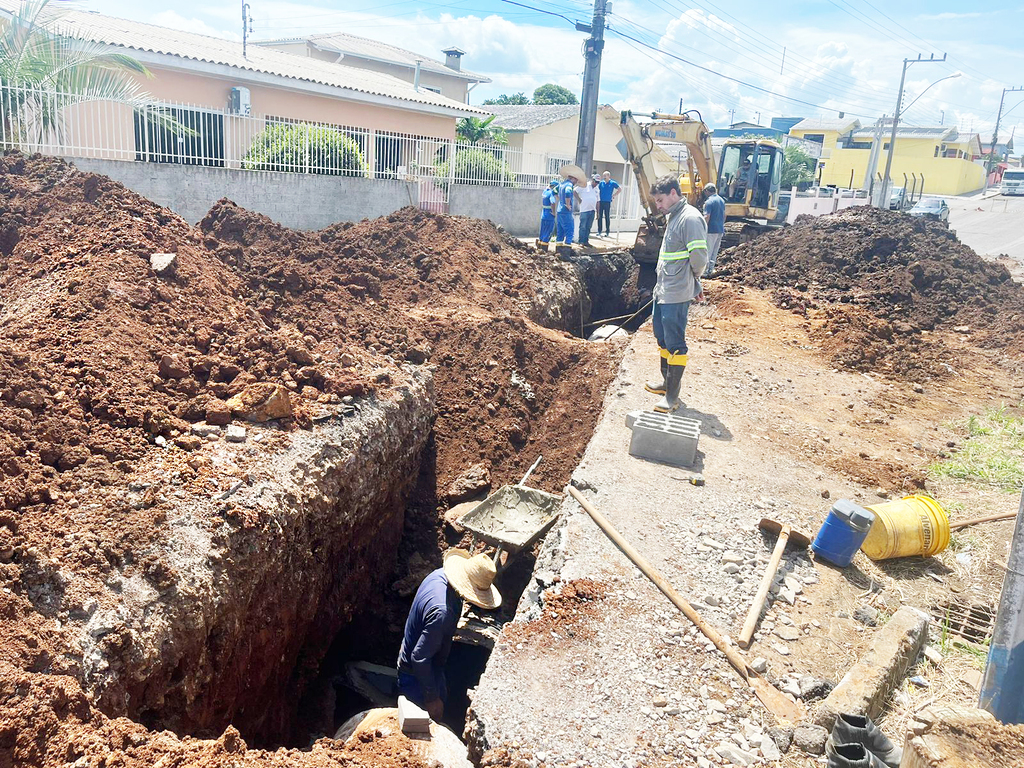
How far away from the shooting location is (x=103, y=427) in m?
3.90

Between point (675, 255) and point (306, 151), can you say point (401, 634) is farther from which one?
point (306, 151)

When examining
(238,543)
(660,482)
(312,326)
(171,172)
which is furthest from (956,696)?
(171,172)

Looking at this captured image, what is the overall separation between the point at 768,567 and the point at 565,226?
11.1 m

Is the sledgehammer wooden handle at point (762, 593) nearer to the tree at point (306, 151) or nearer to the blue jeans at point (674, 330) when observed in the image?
the blue jeans at point (674, 330)

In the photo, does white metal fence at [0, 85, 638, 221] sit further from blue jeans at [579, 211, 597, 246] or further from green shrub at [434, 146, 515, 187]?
blue jeans at [579, 211, 597, 246]

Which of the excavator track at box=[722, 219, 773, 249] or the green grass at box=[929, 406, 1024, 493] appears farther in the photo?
the excavator track at box=[722, 219, 773, 249]

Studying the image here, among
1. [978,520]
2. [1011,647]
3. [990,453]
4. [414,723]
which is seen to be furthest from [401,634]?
[990,453]

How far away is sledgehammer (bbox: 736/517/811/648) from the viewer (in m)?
3.46

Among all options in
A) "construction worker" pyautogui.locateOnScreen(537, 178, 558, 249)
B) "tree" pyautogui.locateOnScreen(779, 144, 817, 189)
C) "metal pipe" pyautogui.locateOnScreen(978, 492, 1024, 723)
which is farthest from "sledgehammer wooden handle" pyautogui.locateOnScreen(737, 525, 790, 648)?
"tree" pyautogui.locateOnScreen(779, 144, 817, 189)

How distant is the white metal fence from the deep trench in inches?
279

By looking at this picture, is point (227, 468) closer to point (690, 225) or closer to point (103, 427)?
point (103, 427)

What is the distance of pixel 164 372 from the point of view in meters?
4.61

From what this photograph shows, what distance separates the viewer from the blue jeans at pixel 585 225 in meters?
15.5

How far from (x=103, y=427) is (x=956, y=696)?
14.9 feet
